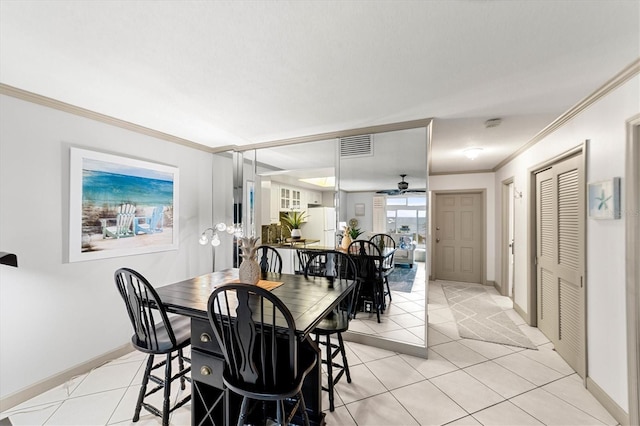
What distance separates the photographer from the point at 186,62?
1645 millimetres

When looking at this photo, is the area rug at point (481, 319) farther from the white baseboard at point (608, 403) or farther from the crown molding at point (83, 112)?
the crown molding at point (83, 112)

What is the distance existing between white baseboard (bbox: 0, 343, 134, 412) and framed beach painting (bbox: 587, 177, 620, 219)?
4.44 meters

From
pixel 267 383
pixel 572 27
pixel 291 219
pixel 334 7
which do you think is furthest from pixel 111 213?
pixel 572 27

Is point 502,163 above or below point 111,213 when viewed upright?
above

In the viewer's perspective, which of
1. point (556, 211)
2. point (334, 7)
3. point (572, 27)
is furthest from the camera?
point (556, 211)

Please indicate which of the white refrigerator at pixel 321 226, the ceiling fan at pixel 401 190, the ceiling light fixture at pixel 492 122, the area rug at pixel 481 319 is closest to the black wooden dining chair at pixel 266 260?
the white refrigerator at pixel 321 226

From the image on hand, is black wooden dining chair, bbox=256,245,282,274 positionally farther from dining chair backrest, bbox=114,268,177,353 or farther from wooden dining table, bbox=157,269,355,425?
dining chair backrest, bbox=114,268,177,353

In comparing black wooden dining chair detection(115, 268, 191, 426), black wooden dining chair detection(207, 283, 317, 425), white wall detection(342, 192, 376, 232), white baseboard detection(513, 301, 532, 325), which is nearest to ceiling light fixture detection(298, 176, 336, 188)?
white wall detection(342, 192, 376, 232)

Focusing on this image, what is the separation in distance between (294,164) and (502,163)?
370 centimetres

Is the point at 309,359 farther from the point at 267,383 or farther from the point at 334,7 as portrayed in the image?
the point at 334,7

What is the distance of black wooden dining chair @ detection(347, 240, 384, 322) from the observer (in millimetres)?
2945

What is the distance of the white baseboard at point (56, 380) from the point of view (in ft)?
6.35

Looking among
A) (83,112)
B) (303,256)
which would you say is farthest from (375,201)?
(83,112)

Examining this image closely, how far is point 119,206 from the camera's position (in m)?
2.63
